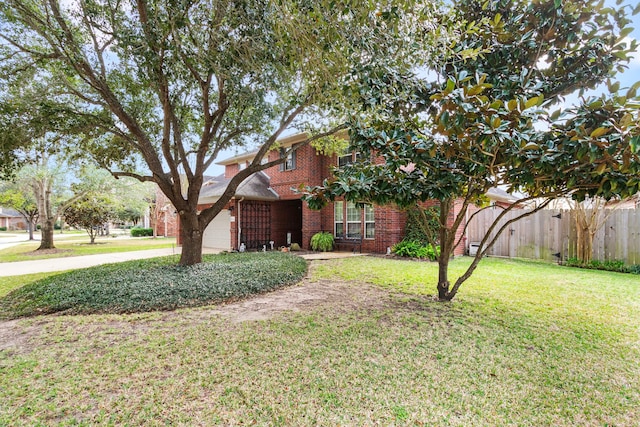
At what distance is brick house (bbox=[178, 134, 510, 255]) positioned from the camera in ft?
42.2

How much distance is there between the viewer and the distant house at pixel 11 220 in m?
49.8

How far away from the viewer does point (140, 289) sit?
5.94 m

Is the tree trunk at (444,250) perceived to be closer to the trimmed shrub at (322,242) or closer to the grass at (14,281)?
the trimmed shrub at (322,242)

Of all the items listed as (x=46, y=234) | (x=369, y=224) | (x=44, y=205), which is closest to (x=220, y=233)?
(x=369, y=224)

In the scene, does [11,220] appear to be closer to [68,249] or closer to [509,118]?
[68,249]

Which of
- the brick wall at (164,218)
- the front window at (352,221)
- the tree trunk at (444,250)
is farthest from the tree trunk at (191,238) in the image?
the brick wall at (164,218)

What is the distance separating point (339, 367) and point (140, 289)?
4.57 meters

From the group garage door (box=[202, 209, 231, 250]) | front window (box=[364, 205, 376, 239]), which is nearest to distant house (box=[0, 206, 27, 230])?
garage door (box=[202, 209, 231, 250])

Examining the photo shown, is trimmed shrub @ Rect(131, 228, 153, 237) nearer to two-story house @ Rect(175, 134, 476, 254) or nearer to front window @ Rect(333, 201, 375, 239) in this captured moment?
two-story house @ Rect(175, 134, 476, 254)

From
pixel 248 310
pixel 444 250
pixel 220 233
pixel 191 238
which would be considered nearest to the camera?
pixel 248 310

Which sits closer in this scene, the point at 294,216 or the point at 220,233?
the point at 220,233

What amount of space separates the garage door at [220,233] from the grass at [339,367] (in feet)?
35.1

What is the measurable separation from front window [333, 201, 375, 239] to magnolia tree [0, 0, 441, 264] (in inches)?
188

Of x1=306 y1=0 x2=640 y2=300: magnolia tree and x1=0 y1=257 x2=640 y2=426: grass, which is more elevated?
x1=306 y1=0 x2=640 y2=300: magnolia tree
